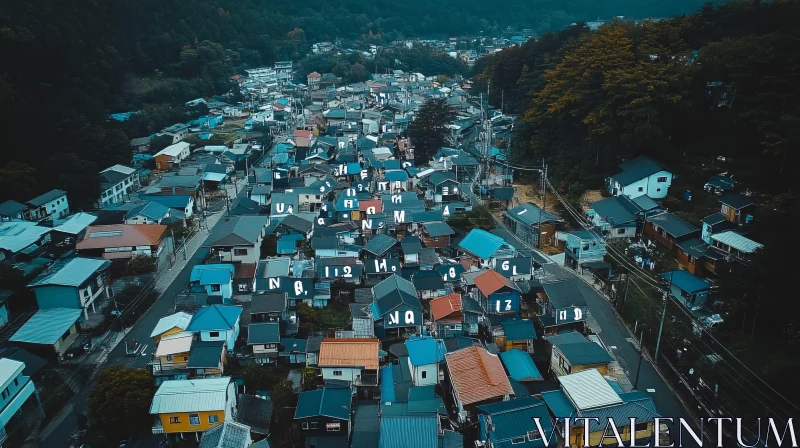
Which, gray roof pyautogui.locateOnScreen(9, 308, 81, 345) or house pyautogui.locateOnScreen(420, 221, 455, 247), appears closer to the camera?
gray roof pyautogui.locateOnScreen(9, 308, 81, 345)

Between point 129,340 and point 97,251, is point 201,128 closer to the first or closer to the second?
point 97,251

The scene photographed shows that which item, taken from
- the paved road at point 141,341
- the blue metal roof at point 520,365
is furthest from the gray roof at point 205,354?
the blue metal roof at point 520,365

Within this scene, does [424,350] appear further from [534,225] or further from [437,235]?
[534,225]

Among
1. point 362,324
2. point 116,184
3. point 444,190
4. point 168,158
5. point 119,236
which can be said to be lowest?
point 362,324

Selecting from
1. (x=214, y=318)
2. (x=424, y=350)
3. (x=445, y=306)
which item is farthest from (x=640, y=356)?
(x=214, y=318)

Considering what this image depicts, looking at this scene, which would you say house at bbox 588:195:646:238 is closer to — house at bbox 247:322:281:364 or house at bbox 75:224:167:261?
house at bbox 247:322:281:364

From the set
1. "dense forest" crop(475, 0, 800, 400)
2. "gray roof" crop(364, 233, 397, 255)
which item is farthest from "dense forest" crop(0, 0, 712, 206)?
"dense forest" crop(475, 0, 800, 400)

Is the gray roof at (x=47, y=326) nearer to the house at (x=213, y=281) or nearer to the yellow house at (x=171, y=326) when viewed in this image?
the yellow house at (x=171, y=326)
